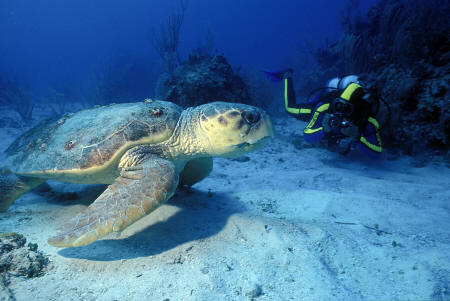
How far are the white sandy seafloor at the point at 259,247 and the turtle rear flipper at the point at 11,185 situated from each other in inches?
8.1

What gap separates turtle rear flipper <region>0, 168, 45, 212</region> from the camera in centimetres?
311

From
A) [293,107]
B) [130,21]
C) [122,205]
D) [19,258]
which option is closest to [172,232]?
[122,205]

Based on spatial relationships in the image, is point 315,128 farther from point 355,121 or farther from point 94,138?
point 94,138

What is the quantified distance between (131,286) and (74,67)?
2562 inches

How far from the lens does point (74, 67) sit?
5284 centimetres

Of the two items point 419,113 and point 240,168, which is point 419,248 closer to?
point 240,168

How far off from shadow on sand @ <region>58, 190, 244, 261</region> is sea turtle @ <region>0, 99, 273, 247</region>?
1.36ft

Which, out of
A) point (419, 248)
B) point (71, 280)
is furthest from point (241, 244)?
point (419, 248)

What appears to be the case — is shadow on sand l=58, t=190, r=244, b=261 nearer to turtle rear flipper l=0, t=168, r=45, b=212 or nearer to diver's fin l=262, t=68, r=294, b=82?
turtle rear flipper l=0, t=168, r=45, b=212

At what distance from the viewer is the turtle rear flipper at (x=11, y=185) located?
311 centimetres

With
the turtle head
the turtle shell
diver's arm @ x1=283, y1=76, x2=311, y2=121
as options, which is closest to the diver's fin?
diver's arm @ x1=283, y1=76, x2=311, y2=121

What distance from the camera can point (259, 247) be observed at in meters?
2.27

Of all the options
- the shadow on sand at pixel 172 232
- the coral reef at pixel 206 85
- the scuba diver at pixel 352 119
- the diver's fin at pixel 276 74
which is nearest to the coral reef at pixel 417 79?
the scuba diver at pixel 352 119

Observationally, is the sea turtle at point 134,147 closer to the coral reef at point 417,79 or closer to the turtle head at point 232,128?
the turtle head at point 232,128
